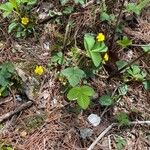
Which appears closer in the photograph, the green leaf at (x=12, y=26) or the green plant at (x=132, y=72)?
the green plant at (x=132, y=72)

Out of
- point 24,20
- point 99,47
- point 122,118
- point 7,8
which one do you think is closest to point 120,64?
point 99,47

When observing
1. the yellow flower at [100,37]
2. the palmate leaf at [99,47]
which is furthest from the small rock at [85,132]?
the yellow flower at [100,37]

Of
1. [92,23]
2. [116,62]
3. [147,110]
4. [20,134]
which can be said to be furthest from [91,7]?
[20,134]

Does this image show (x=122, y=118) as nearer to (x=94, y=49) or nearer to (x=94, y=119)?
(x=94, y=119)

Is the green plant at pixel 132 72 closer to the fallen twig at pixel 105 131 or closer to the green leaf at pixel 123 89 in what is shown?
the green leaf at pixel 123 89

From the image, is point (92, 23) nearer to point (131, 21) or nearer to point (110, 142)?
point (131, 21)

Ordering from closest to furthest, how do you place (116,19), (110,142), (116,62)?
(110,142), (116,62), (116,19)
